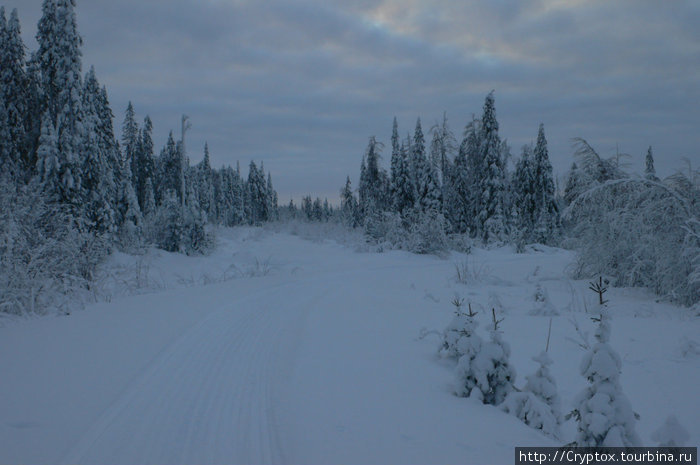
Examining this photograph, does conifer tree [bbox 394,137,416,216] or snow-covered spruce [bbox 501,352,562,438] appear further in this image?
conifer tree [bbox 394,137,416,216]

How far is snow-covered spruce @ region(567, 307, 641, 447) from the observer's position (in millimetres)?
2207

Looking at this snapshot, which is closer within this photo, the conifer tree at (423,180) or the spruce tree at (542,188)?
the conifer tree at (423,180)

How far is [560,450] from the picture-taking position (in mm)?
2557

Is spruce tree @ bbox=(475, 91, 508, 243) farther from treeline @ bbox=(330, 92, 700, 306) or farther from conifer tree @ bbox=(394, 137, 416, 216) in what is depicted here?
conifer tree @ bbox=(394, 137, 416, 216)

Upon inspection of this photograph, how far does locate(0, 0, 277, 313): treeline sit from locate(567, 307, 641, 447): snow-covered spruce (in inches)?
314

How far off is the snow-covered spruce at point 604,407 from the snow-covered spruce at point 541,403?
23.8 inches

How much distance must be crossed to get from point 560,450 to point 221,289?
8278 millimetres

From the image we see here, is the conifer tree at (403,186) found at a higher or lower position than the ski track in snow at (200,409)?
higher

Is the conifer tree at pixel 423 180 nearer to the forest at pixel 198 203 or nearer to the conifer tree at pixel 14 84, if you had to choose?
the forest at pixel 198 203

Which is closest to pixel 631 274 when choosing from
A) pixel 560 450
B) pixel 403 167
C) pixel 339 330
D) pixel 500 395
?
pixel 339 330

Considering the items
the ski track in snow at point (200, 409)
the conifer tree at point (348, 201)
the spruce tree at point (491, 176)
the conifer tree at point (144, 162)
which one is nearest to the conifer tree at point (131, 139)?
the conifer tree at point (144, 162)

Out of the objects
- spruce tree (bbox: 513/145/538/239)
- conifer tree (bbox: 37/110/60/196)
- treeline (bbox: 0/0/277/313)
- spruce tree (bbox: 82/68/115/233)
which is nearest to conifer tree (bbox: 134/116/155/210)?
treeline (bbox: 0/0/277/313)

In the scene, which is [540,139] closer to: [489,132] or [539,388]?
[489,132]

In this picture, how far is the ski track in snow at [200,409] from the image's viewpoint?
2.59 metres
